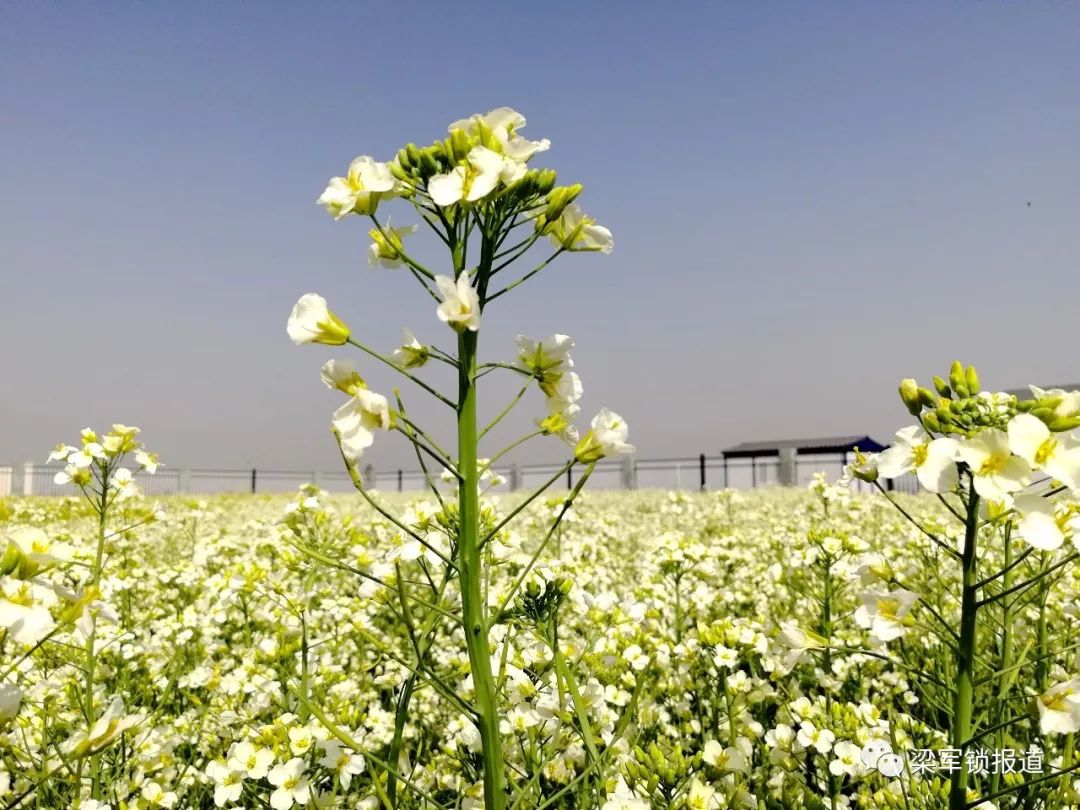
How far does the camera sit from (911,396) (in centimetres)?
197

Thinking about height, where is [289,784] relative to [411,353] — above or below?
below

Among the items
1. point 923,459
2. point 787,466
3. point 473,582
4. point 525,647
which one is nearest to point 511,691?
point 525,647

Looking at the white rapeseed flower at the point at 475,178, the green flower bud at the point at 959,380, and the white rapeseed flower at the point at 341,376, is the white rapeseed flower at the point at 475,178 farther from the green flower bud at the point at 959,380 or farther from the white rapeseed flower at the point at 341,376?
the green flower bud at the point at 959,380

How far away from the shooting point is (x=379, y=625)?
5398 mm

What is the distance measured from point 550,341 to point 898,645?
3970 millimetres

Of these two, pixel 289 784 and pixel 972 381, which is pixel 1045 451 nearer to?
pixel 972 381

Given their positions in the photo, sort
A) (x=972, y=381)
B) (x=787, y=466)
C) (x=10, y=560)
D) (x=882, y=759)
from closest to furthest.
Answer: (x=10, y=560)
(x=972, y=381)
(x=882, y=759)
(x=787, y=466)

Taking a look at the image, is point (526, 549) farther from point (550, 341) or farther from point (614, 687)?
point (550, 341)

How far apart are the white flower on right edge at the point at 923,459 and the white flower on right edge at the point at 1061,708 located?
2.00ft

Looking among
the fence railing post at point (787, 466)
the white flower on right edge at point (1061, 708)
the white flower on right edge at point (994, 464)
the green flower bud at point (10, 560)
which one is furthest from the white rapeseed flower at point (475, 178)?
the fence railing post at point (787, 466)

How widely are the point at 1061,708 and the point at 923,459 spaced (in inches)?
28.5

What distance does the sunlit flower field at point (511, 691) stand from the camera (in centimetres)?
202

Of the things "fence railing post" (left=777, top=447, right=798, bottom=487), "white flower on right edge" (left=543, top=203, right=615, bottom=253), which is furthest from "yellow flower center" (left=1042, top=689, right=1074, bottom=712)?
"fence railing post" (left=777, top=447, right=798, bottom=487)

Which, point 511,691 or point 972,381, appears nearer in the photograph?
point 972,381
